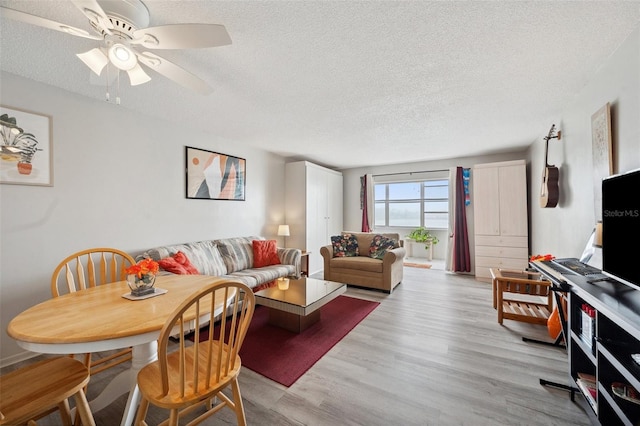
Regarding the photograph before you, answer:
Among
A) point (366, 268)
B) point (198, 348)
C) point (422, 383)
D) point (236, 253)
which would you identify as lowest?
point (422, 383)

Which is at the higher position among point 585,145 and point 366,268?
point 585,145

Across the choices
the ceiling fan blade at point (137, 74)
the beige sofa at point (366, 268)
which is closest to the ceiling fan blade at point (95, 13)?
the ceiling fan blade at point (137, 74)

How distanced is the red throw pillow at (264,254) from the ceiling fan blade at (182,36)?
2.95 metres

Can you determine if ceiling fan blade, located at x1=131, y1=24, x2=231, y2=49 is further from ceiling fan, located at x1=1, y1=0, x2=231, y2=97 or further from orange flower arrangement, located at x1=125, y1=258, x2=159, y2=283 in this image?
orange flower arrangement, located at x1=125, y1=258, x2=159, y2=283

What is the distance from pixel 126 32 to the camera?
1335 millimetres

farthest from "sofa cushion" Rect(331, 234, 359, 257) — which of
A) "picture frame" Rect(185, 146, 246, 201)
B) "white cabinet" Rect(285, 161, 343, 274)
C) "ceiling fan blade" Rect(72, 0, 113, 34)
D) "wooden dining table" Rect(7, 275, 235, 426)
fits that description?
"ceiling fan blade" Rect(72, 0, 113, 34)

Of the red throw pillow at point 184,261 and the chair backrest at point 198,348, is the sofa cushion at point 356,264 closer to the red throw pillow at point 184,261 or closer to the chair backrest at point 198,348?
the red throw pillow at point 184,261

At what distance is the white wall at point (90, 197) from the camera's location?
2.14 meters

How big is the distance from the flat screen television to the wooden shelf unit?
110 mm

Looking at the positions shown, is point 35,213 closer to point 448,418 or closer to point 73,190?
point 73,190

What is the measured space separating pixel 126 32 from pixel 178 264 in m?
2.07

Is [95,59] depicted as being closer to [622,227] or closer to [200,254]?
[200,254]

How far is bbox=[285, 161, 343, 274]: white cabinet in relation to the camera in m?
5.10

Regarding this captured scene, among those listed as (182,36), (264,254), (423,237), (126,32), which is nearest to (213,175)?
(264,254)
